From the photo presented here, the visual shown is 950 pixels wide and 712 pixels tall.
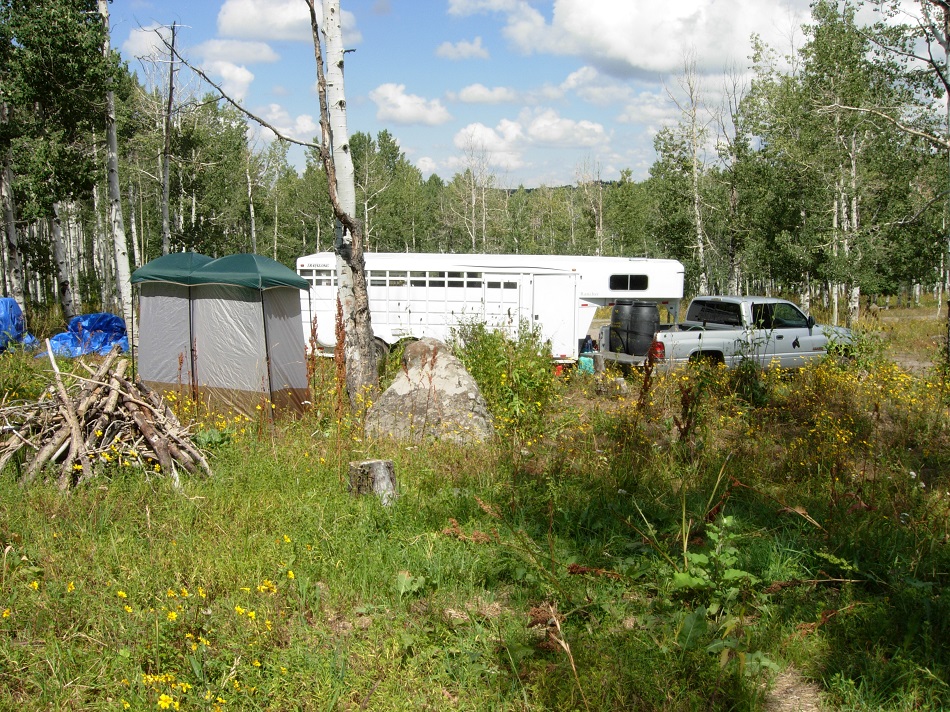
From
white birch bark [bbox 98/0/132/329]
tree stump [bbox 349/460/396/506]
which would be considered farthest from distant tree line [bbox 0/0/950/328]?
tree stump [bbox 349/460/396/506]

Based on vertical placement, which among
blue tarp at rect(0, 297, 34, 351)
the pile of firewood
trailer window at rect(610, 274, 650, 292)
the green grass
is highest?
trailer window at rect(610, 274, 650, 292)

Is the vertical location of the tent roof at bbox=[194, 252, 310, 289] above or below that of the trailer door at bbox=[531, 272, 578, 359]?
above

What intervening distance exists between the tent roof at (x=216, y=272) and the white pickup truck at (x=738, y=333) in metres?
6.06

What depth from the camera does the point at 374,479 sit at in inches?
188

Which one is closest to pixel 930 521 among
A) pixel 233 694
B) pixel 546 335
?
pixel 233 694

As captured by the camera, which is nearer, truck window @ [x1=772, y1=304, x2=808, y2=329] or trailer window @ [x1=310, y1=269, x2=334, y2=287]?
truck window @ [x1=772, y1=304, x2=808, y2=329]

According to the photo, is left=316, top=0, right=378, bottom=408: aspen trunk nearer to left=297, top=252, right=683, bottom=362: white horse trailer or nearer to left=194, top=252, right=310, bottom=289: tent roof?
left=194, top=252, right=310, bottom=289: tent roof

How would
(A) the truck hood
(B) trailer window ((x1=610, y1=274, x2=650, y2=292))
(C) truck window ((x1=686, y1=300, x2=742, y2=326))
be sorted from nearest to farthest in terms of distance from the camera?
1. (A) the truck hood
2. (C) truck window ((x1=686, y1=300, x2=742, y2=326))
3. (B) trailer window ((x1=610, y1=274, x2=650, y2=292))

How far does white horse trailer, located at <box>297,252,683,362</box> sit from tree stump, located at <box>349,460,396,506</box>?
946cm

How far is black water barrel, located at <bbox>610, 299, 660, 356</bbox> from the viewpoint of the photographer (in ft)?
39.5

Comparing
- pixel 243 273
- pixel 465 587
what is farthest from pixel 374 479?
pixel 243 273

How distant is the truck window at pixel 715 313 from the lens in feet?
40.4

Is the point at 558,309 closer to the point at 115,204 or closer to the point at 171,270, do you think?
the point at 171,270

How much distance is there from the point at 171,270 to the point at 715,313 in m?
9.20
